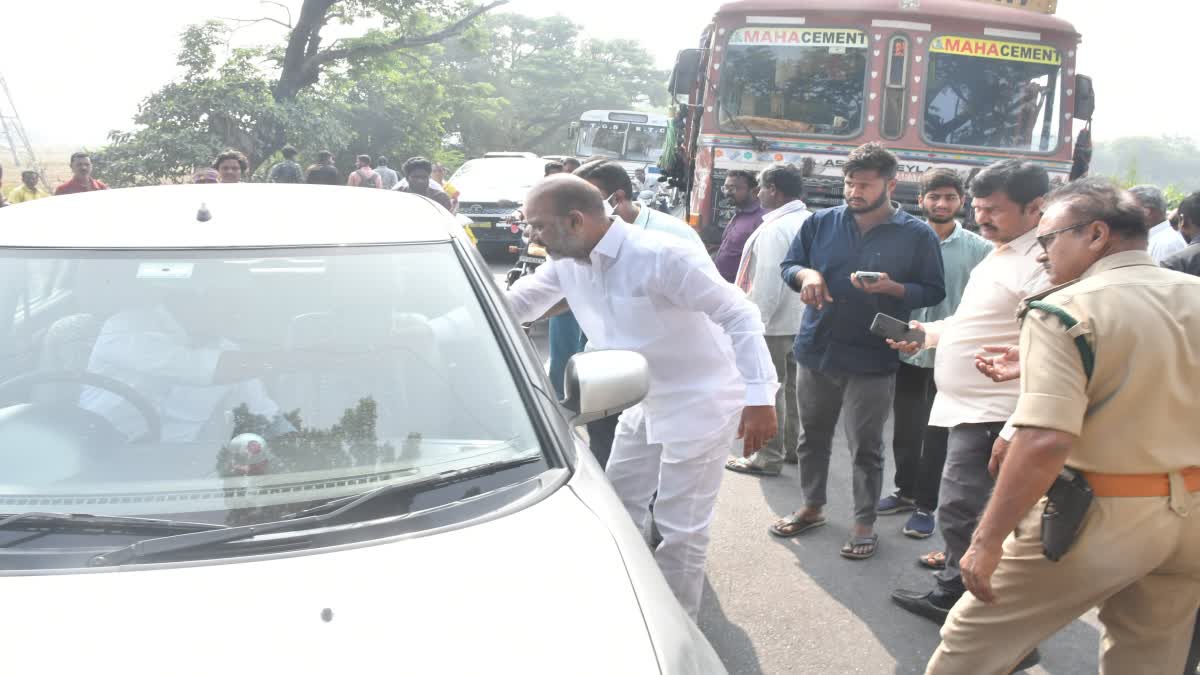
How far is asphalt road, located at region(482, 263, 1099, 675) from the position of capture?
3527mm

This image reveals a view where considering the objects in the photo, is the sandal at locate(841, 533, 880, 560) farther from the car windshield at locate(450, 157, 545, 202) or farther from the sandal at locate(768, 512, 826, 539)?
the car windshield at locate(450, 157, 545, 202)

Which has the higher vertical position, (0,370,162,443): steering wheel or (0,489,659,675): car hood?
(0,370,162,443): steering wheel

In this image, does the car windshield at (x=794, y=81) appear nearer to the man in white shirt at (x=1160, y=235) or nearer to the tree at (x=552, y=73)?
the man in white shirt at (x=1160, y=235)

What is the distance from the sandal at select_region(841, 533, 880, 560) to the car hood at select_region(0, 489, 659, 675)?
2822 millimetres

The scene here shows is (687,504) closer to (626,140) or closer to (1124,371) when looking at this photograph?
(1124,371)

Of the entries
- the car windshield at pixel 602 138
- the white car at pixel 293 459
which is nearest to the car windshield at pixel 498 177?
the car windshield at pixel 602 138

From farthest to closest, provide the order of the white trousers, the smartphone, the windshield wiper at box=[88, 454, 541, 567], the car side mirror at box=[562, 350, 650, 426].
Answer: the smartphone
the white trousers
the car side mirror at box=[562, 350, 650, 426]
the windshield wiper at box=[88, 454, 541, 567]

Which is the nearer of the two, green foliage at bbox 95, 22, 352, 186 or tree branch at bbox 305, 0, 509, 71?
green foliage at bbox 95, 22, 352, 186

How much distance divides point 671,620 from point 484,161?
1583 cm

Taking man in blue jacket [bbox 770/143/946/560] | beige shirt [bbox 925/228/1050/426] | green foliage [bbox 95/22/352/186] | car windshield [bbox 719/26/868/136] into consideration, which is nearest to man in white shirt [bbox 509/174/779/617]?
beige shirt [bbox 925/228/1050/426]

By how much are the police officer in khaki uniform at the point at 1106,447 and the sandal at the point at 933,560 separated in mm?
1797

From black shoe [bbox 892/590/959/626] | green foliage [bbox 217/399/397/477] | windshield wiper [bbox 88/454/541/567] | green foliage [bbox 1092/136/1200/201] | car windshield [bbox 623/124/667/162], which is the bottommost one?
green foliage [bbox 1092/136/1200/201]

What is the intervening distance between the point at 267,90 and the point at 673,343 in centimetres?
2012

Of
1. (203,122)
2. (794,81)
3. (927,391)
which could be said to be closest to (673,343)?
(927,391)
